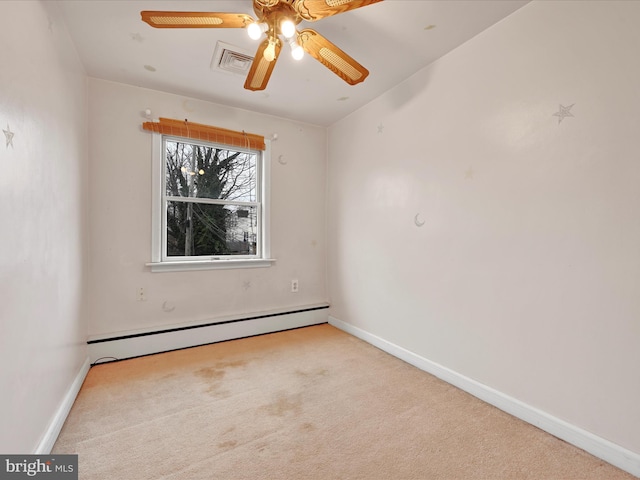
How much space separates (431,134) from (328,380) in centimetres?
193

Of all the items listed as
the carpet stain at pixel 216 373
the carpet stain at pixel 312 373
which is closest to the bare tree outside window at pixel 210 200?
the carpet stain at pixel 216 373

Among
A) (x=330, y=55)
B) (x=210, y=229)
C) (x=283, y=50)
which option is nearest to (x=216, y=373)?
(x=210, y=229)

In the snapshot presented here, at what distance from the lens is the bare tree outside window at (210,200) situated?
8.82ft

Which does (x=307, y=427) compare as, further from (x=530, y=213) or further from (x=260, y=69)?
(x=260, y=69)

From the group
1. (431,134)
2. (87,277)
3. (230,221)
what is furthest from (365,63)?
(87,277)

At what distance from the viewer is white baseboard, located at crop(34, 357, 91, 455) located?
1.30 m

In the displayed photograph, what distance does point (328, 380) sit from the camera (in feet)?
6.74

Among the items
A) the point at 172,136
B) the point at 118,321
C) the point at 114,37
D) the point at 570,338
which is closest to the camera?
the point at 570,338

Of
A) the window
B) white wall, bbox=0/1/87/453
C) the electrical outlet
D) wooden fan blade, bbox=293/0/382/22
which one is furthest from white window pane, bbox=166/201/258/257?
wooden fan blade, bbox=293/0/382/22

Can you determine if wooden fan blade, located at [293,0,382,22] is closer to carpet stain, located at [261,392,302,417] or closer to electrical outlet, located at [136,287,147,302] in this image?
carpet stain, located at [261,392,302,417]

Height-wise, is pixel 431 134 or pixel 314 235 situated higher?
pixel 431 134

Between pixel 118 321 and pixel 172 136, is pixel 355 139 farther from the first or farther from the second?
pixel 118 321

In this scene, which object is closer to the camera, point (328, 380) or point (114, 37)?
point (114, 37)

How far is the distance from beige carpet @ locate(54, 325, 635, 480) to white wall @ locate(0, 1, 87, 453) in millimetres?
299
